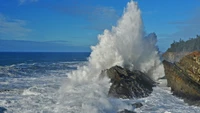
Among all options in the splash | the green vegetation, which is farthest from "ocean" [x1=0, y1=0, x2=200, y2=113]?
the green vegetation

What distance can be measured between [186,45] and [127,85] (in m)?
101

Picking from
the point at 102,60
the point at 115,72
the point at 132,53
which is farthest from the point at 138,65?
the point at 115,72

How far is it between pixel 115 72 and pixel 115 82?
99 centimetres

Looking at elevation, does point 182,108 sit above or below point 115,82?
below

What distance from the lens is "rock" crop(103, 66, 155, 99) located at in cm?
1688

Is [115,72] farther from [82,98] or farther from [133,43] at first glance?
[133,43]

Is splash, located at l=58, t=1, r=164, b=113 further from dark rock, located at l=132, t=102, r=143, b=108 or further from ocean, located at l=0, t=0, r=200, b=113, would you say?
dark rock, located at l=132, t=102, r=143, b=108

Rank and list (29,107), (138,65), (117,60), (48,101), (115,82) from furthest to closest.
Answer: (138,65), (117,60), (115,82), (48,101), (29,107)

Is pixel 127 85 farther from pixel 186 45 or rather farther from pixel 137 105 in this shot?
pixel 186 45

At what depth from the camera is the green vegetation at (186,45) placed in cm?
10264

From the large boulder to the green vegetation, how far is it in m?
85.9

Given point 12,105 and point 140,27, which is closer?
point 12,105

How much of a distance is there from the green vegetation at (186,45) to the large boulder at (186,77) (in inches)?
3383

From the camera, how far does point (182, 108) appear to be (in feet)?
48.7
